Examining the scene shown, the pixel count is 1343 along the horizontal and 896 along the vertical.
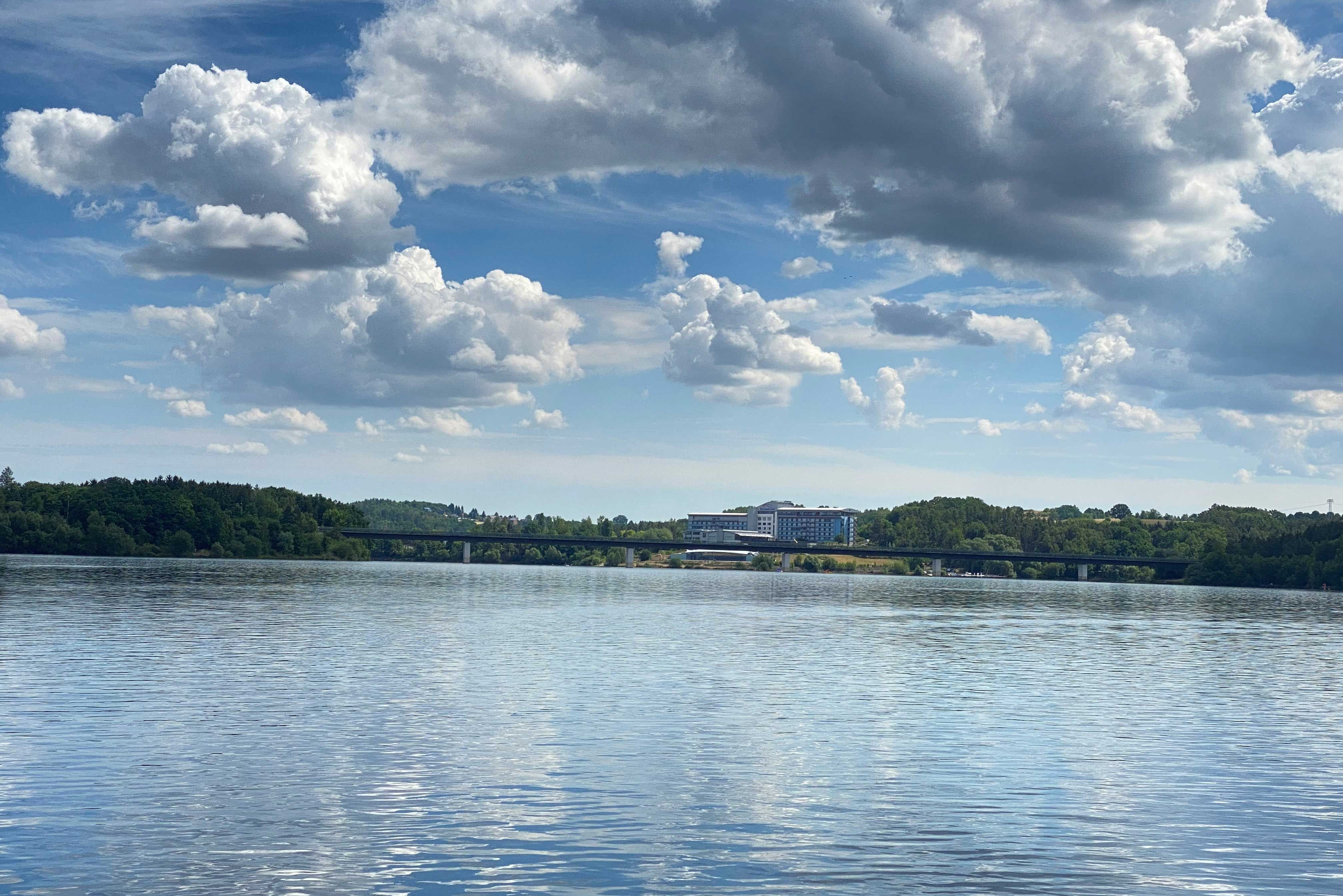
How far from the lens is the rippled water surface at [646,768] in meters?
20.6

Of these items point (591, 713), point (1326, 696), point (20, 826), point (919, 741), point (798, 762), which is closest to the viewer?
point (20, 826)

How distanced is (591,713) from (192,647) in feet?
89.7

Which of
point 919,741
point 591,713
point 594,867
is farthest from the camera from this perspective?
point 591,713

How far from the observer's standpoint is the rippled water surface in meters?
20.6

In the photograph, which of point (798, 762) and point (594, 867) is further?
point (798, 762)

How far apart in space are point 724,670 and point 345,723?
2228 centimetres

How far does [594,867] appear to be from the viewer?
805 inches

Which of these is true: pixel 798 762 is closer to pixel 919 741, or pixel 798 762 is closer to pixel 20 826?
pixel 919 741

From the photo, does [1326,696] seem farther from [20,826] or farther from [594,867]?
[20,826]

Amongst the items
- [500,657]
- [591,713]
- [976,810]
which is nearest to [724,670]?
[500,657]

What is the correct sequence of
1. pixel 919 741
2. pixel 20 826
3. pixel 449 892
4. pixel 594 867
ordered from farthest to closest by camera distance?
pixel 919 741 < pixel 20 826 < pixel 594 867 < pixel 449 892

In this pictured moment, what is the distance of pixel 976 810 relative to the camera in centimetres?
2570

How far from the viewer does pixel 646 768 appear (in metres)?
29.5

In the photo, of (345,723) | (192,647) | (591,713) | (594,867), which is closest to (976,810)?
(594,867)
